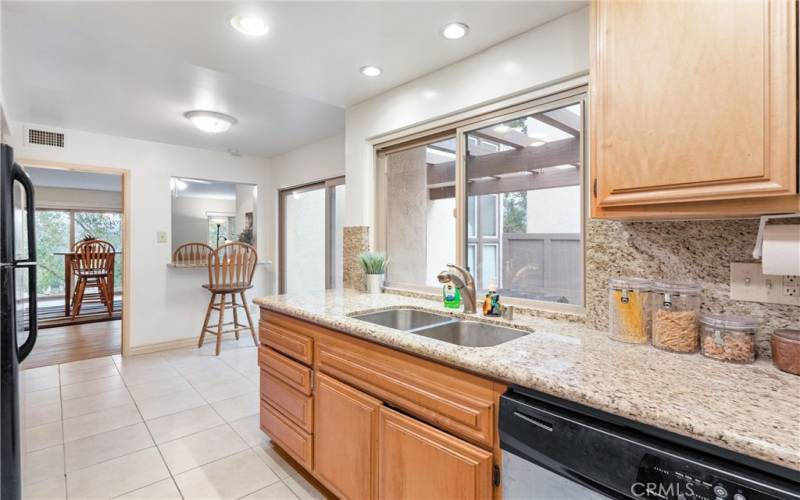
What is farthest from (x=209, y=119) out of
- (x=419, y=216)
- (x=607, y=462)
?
(x=607, y=462)

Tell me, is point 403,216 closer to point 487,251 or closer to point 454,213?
point 454,213

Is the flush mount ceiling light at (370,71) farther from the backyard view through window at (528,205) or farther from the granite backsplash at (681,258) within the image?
the granite backsplash at (681,258)

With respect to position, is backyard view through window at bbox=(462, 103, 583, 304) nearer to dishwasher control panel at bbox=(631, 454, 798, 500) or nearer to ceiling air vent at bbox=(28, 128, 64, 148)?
dishwasher control panel at bbox=(631, 454, 798, 500)

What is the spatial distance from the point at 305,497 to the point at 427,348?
1191 mm

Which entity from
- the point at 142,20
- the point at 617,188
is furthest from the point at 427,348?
the point at 142,20

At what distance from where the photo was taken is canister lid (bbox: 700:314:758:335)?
112cm

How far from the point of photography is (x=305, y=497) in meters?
1.82

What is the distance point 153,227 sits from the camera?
4.12 meters

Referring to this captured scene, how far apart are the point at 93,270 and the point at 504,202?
682cm

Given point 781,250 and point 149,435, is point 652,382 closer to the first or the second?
point 781,250

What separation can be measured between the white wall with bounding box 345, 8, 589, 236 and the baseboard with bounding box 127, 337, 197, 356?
2.90 meters

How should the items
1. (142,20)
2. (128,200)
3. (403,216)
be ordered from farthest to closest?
(128,200)
(403,216)
(142,20)

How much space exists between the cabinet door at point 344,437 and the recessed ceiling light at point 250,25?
1671 mm

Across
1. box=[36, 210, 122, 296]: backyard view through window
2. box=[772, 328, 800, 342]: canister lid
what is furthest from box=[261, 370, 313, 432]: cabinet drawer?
box=[36, 210, 122, 296]: backyard view through window
